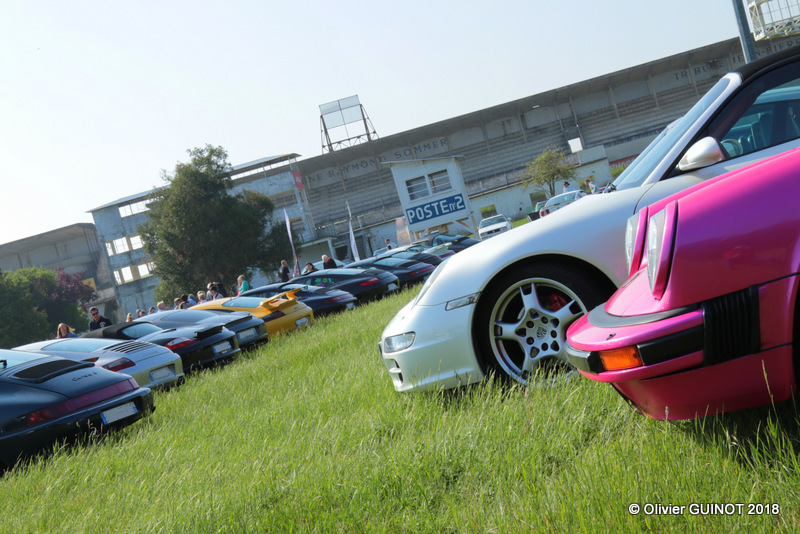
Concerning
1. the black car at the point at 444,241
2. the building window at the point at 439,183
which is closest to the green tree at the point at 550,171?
the building window at the point at 439,183

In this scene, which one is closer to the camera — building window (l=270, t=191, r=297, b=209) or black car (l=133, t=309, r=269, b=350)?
black car (l=133, t=309, r=269, b=350)

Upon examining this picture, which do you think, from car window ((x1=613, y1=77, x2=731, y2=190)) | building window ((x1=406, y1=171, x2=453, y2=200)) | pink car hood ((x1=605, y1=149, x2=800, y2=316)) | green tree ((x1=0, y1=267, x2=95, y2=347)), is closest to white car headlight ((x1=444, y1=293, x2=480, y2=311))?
car window ((x1=613, y1=77, x2=731, y2=190))

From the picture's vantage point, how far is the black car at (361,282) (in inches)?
630

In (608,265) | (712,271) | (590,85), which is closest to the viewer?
(712,271)

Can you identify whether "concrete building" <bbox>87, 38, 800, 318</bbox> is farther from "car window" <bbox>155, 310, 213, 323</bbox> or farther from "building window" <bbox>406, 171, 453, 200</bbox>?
"car window" <bbox>155, 310, 213, 323</bbox>

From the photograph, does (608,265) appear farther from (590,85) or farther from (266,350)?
(590,85)

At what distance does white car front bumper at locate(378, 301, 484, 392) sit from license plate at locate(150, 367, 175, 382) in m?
5.63

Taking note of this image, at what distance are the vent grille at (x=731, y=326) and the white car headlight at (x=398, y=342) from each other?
2.16 meters

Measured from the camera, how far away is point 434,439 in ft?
11.3

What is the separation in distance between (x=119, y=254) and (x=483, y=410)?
65.7 m

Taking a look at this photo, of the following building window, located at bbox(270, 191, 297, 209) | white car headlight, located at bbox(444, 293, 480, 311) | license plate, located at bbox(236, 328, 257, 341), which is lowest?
license plate, located at bbox(236, 328, 257, 341)

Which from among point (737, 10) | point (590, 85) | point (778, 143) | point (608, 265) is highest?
point (590, 85)

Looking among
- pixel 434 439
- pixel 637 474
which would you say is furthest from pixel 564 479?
pixel 434 439

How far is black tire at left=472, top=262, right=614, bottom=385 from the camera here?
3.75m
